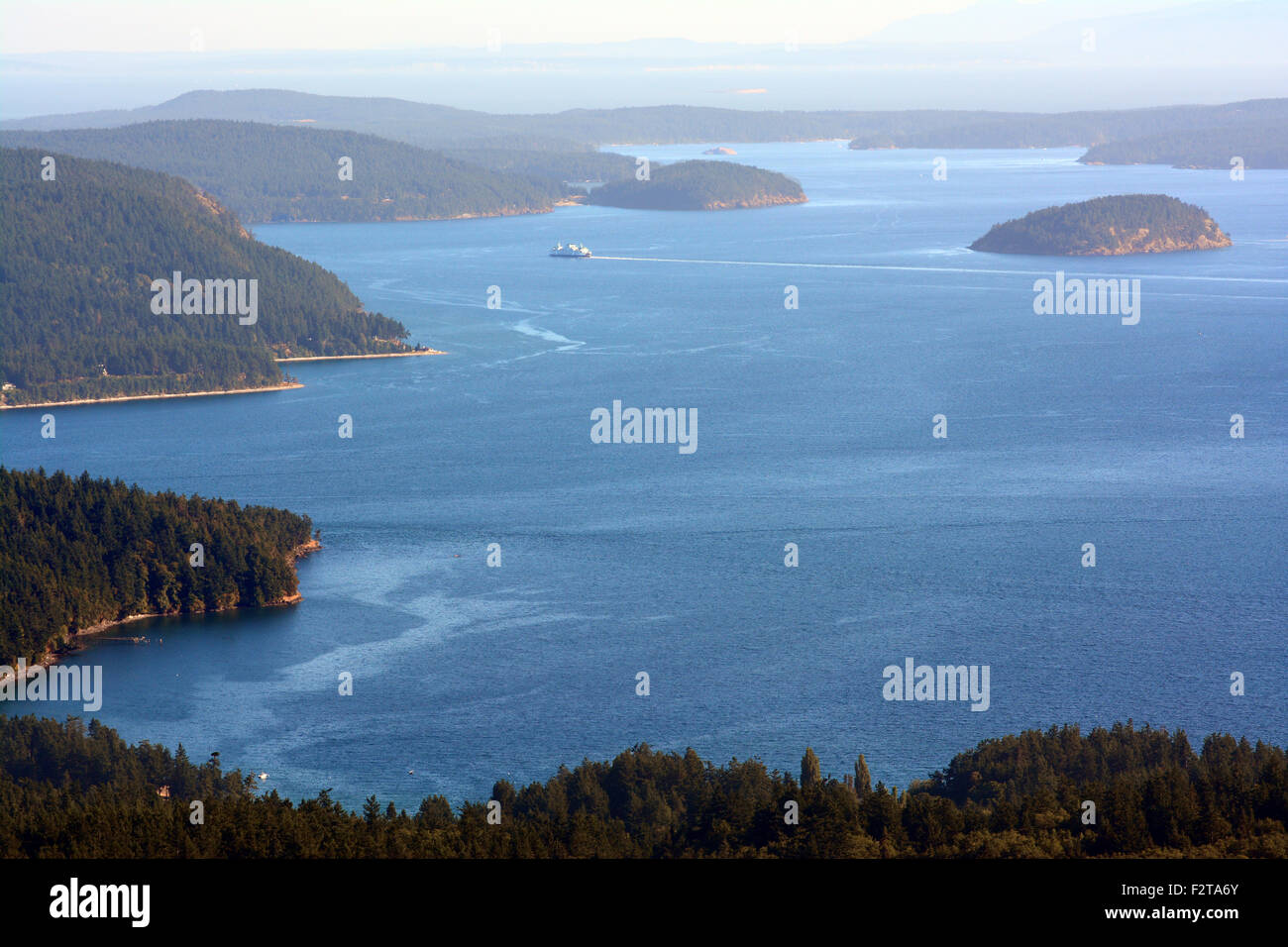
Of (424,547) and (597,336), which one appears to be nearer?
(424,547)

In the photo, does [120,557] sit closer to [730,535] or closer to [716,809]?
[730,535]

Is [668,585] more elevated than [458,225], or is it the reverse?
[458,225]

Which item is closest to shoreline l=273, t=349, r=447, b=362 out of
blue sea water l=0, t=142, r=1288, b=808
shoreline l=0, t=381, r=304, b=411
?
blue sea water l=0, t=142, r=1288, b=808

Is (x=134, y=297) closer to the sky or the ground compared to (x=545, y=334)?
closer to the sky

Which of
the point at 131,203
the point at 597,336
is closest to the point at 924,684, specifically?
the point at 597,336

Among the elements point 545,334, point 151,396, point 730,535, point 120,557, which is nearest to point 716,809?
point 730,535
